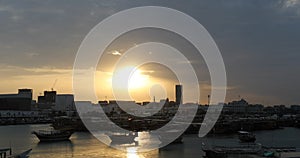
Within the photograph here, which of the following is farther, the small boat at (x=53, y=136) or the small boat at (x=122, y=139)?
the small boat at (x=53, y=136)

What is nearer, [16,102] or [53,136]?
[53,136]

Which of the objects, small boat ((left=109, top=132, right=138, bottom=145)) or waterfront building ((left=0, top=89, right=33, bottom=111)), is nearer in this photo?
small boat ((left=109, top=132, right=138, bottom=145))

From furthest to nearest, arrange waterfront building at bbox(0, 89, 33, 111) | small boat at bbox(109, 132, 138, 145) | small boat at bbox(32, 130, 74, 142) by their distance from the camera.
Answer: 1. waterfront building at bbox(0, 89, 33, 111)
2. small boat at bbox(32, 130, 74, 142)
3. small boat at bbox(109, 132, 138, 145)

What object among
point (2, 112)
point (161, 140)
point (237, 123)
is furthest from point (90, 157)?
point (2, 112)

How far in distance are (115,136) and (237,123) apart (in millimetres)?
19094

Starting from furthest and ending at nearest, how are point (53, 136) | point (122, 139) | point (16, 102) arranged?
1. point (16, 102)
2. point (53, 136)
3. point (122, 139)

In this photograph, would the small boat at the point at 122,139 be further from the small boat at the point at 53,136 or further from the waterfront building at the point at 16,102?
the waterfront building at the point at 16,102

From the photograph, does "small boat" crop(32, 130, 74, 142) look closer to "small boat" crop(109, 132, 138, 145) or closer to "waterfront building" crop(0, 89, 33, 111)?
"small boat" crop(109, 132, 138, 145)

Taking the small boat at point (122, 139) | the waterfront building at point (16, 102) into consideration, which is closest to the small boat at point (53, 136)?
the small boat at point (122, 139)

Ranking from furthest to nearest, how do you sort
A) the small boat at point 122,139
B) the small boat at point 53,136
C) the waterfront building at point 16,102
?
the waterfront building at point 16,102 → the small boat at point 53,136 → the small boat at point 122,139

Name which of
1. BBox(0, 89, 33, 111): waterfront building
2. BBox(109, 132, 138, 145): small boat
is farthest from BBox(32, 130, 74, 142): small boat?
BBox(0, 89, 33, 111): waterfront building

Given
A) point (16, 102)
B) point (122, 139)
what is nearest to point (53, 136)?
point (122, 139)

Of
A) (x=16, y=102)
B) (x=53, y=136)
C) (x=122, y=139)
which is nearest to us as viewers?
(x=122, y=139)

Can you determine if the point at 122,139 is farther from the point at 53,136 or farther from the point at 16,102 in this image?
the point at 16,102
